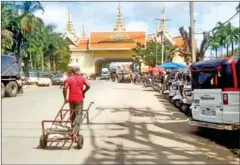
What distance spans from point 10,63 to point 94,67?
197 feet

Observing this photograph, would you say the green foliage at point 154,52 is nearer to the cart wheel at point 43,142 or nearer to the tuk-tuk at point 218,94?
the tuk-tuk at point 218,94

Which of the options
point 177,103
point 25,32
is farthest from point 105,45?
point 177,103

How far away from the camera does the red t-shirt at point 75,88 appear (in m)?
9.44

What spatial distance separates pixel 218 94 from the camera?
10102mm

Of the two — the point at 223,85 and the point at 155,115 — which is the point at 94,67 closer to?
the point at 155,115

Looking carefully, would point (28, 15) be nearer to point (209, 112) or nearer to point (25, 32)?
point (25, 32)

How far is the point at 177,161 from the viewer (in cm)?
760

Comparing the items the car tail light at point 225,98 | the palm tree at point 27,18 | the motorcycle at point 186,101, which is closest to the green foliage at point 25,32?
the palm tree at point 27,18

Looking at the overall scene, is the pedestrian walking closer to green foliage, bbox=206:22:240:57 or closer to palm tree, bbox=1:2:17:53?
palm tree, bbox=1:2:17:53

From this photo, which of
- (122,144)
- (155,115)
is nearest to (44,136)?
(122,144)

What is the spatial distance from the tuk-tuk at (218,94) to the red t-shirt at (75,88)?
309 cm

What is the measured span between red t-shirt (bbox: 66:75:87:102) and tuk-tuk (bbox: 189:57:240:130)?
309 centimetres

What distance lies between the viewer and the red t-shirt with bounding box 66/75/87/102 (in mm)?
9438

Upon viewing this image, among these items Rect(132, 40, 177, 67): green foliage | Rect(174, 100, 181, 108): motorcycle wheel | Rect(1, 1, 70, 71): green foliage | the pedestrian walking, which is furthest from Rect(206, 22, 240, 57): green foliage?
the pedestrian walking
